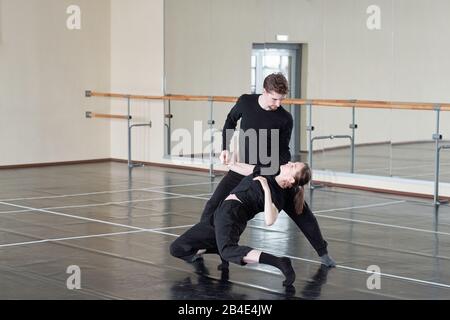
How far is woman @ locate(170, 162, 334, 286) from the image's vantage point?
20.4 feet

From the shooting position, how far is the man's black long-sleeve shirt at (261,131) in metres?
6.80

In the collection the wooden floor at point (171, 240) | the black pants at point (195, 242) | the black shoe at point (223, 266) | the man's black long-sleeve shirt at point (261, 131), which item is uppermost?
the man's black long-sleeve shirt at point (261, 131)

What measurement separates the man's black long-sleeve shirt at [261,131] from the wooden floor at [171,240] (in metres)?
0.87

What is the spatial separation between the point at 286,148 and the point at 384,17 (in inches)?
225

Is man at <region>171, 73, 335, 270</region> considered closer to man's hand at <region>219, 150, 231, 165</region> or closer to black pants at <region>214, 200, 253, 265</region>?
man's hand at <region>219, 150, 231, 165</region>

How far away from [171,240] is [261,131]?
69.3 inches

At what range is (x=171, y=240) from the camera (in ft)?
26.5

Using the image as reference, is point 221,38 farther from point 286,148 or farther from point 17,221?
point 286,148

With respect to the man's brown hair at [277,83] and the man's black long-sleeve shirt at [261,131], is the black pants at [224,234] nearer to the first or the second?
the man's black long-sleeve shirt at [261,131]

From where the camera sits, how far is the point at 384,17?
39.4 ft

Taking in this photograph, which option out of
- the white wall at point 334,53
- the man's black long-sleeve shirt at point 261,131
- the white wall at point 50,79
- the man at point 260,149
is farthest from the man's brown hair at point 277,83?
the white wall at point 50,79

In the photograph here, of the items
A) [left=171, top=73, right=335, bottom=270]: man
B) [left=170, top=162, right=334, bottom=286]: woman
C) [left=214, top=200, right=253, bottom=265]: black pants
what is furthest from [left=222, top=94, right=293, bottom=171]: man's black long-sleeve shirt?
[left=214, top=200, right=253, bottom=265]: black pants

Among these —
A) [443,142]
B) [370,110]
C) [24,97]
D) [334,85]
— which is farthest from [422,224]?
[24,97]
